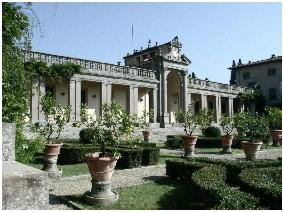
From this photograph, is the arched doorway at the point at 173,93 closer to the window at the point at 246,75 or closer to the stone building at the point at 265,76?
the stone building at the point at 265,76

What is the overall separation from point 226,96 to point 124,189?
3314cm

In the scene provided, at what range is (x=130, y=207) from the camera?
751cm

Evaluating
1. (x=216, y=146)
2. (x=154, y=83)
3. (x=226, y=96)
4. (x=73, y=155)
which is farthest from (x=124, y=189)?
(x=226, y=96)

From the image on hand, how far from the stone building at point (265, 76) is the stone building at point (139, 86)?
7.42m

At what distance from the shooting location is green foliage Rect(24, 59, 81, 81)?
2308 centimetres

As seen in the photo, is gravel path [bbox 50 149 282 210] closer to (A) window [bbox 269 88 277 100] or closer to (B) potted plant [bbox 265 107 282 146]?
(B) potted plant [bbox 265 107 282 146]

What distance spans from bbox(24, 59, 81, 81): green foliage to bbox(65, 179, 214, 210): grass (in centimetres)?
1553

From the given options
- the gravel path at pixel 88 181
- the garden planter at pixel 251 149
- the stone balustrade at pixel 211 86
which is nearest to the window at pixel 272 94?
the stone balustrade at pixel 211 86

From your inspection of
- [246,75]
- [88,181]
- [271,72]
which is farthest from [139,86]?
[246,75]

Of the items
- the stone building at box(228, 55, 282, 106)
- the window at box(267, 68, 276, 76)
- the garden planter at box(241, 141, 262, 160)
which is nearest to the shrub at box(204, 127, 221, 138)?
the garden planter at box(241, 141, 262, 160)

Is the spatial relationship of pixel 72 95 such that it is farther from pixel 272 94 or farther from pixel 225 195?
pixel 272 94

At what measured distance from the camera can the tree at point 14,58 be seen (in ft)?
28.5

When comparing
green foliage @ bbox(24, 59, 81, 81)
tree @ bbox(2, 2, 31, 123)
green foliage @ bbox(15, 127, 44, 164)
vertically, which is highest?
green foliage @ bbox(24, 59, 81, 81)

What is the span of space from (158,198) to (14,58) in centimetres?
557
